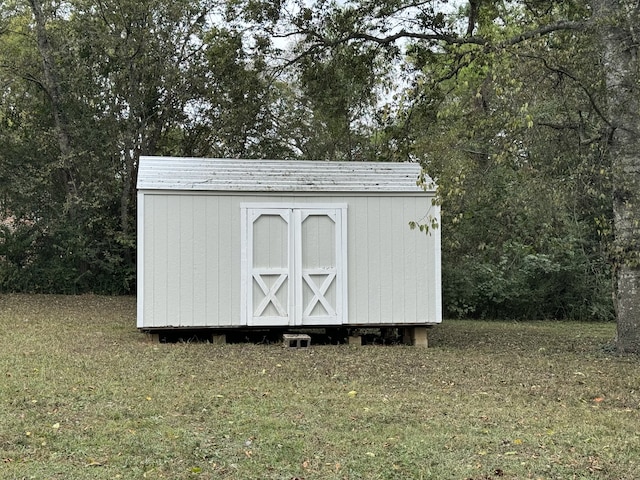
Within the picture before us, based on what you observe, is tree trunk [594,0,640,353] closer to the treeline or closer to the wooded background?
the wooded background

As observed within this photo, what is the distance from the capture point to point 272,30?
11836 mm

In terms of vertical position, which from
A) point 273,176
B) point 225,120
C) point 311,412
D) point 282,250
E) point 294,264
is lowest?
point 311,412

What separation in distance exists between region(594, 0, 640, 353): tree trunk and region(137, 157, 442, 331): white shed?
2.33 metres

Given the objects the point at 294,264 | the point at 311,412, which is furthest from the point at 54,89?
the point at 311,412

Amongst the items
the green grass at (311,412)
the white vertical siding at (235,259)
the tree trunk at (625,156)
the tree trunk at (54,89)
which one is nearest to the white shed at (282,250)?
the white vertical siding at (235,259)

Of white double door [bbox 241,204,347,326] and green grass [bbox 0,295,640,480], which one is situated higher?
white double door [bbox 241,204,347,326]

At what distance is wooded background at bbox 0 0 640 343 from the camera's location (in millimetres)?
8961

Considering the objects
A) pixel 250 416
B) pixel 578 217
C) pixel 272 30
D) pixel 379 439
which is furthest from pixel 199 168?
pixel 578 217

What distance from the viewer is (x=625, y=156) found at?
8.69 m

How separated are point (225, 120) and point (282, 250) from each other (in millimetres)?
5781

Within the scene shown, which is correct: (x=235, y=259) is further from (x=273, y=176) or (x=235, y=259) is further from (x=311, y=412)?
(x=311, y=412)

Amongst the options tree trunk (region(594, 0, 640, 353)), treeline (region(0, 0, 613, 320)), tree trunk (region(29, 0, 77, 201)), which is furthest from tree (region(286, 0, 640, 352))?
tree trunk (region(29, 0, 77, 201))

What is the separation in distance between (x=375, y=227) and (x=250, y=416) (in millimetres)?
4732

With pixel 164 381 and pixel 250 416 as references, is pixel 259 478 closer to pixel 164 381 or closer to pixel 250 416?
pixel 250 416
